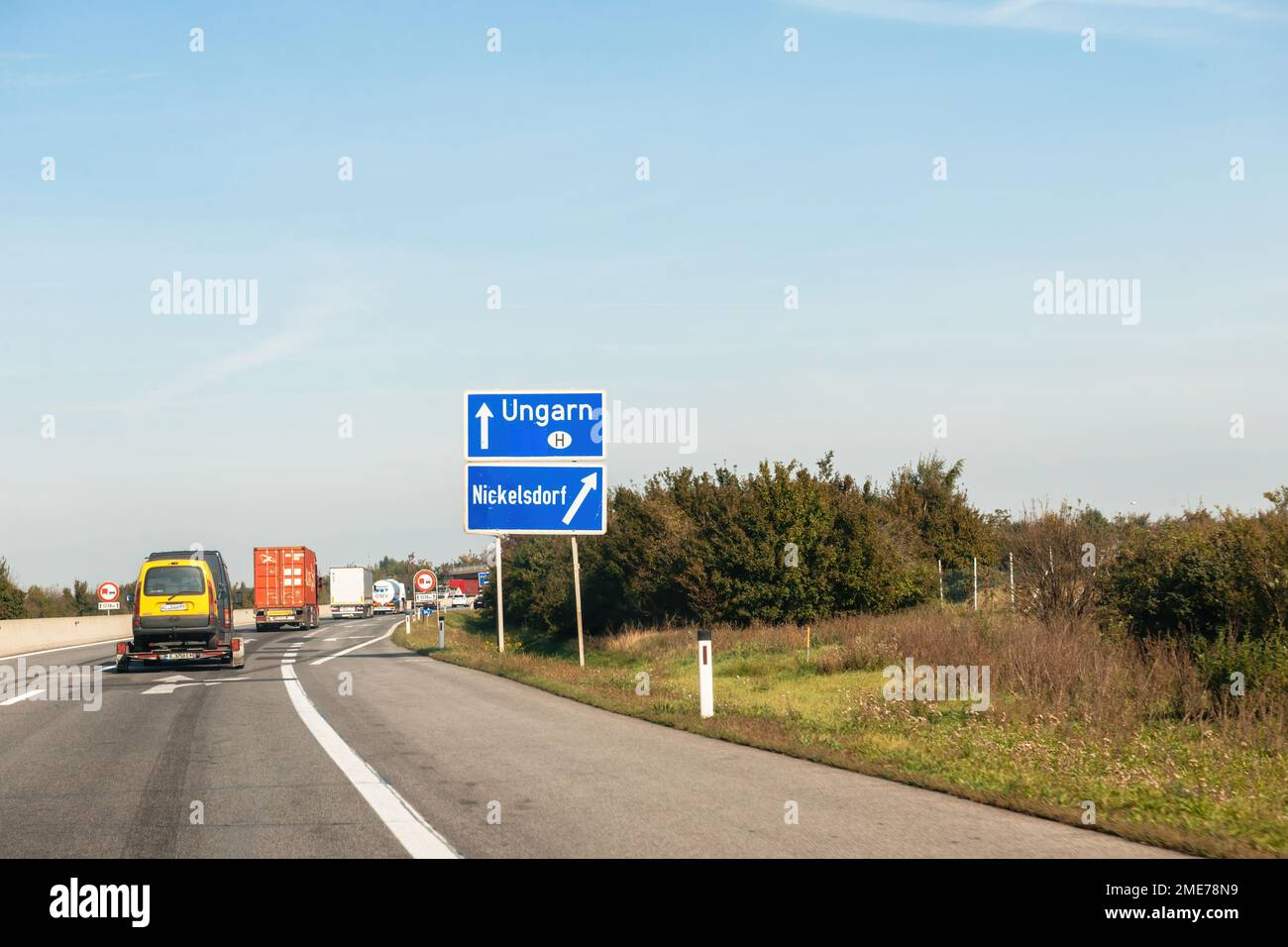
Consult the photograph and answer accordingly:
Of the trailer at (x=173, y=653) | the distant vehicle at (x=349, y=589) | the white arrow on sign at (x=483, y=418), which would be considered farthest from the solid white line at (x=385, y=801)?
the distant vehicle at (x=349, y=589)

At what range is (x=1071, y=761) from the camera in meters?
11.2

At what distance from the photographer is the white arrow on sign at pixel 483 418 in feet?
88.2

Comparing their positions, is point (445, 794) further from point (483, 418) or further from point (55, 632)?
point (55, 632)

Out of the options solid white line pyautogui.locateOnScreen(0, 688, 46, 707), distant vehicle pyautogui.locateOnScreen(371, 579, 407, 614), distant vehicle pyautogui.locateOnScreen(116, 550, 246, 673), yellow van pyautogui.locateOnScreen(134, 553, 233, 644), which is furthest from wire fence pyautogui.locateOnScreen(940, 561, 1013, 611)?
distant vehicle pyautogui.locateOnScreen(371, 579, 407, 614)

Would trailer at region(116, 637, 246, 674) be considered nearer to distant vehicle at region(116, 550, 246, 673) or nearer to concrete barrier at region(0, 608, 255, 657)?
distant vehicle at region(116, 550, 246, 673)

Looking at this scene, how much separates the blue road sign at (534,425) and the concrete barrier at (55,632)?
12303 mm

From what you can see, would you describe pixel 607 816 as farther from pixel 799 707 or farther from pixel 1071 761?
pixel 799 707

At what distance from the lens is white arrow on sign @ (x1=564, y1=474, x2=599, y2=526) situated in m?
26.1

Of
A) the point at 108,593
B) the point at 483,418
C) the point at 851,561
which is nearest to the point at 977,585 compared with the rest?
the point at 851,561

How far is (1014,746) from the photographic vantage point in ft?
40.0

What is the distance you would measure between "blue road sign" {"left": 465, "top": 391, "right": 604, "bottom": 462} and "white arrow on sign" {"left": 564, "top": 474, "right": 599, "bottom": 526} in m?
0.50

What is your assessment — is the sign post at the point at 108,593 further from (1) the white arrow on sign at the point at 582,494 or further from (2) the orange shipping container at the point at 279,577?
(1) the white arrow on sign at the point at 582,494

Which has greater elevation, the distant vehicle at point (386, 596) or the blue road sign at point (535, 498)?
the blue road sign at point (535, 498)
